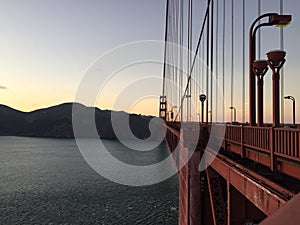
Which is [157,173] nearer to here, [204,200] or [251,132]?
[204,200]

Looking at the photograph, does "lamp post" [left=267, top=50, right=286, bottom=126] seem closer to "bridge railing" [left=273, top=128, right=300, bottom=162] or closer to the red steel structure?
the red steel structure

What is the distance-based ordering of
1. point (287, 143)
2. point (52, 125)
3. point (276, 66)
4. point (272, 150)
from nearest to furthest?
point (287, 143)
point (272, 150)
point (276, 66)
point (52, 125)

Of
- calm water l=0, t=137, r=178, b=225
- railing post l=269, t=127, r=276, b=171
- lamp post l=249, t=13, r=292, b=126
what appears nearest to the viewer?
railing post l=269, t=127, r=276, b=171

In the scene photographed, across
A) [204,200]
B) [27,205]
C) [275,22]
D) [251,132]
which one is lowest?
[27,205]

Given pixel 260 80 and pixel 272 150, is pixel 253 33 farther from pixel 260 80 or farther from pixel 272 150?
pixel 272 150

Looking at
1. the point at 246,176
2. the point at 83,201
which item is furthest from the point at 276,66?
the point at 83,201

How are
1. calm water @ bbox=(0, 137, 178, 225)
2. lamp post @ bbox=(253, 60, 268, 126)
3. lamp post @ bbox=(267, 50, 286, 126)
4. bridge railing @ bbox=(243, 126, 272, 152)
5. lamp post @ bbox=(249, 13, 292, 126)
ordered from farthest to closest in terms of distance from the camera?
calm water @ bbox=(0, 137, 178, 225), lamp post @ bbox=(253, 60, 268, 126), lamp post @ bbox=(249, 13, 292, 126), lamp post @ bbox=(267, 50, 286, 126), bridge railing @ bbox=(243, 126, 272, 152)

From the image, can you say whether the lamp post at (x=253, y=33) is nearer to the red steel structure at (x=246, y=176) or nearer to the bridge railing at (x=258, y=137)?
the red steel structure at (x=246, y=176)

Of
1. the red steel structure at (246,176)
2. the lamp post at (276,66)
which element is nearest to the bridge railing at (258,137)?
the red steel structure at (246,176)

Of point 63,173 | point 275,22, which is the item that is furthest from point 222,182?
point 63,173

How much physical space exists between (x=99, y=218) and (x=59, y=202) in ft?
20.4

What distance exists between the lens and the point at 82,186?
34469mm

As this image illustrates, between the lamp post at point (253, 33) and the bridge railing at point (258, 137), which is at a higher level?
the lamp post at point (253, 33)

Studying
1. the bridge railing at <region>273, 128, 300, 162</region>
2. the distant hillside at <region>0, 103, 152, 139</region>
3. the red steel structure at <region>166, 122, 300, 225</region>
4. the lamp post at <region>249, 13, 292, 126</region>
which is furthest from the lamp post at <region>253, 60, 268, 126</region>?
the distant hillside at <region>0, 103, 152, 139</region>
